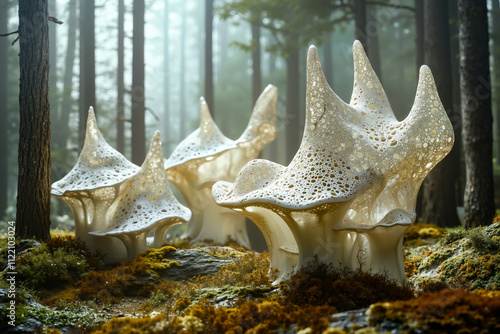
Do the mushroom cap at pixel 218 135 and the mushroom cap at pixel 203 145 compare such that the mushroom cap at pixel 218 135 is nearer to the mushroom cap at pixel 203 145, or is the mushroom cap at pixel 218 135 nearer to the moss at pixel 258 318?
the mushroom cap at pixel 203 145

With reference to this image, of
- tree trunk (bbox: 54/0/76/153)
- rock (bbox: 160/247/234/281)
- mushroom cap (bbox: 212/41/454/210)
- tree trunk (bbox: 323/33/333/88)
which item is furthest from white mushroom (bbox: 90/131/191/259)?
tree trunk (bbox: 323/33/333/88)

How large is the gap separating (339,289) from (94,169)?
6017 mm

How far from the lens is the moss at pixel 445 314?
406 cm

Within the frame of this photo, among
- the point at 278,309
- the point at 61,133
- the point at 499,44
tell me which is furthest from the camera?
the point at 61,133

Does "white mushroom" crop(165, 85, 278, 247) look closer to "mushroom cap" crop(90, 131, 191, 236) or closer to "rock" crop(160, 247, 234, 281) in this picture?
"mushroom cap" crop(90, 131, 191, 236)

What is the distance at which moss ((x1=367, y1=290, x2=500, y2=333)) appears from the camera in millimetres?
4062

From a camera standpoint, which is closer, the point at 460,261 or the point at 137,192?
the point at 460,261

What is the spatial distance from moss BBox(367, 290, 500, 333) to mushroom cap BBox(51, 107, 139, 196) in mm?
6328

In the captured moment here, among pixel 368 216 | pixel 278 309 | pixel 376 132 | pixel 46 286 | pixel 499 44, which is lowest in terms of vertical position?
pixel 46 286

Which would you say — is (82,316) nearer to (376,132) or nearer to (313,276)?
(313,276)

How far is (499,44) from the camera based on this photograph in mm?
20188

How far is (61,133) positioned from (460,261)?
19.9m

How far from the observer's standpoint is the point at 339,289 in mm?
5836

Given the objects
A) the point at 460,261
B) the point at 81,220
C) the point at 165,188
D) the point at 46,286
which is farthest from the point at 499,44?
the point at 46,286
